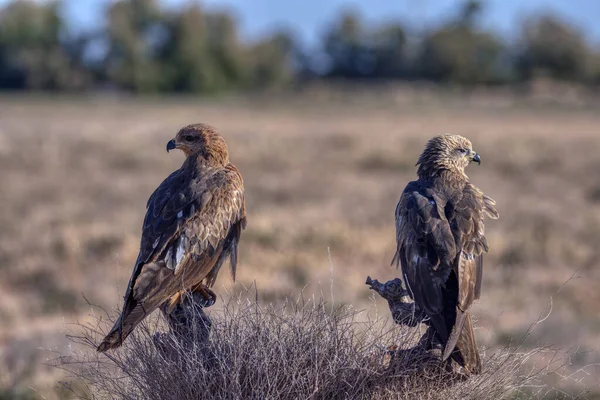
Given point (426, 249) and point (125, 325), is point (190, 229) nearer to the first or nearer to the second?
point (125, 325)

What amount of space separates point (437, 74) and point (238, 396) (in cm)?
7367

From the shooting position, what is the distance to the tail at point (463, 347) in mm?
4859

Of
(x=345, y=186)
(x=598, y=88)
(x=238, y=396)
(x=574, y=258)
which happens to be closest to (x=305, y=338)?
(x=238, y=396)

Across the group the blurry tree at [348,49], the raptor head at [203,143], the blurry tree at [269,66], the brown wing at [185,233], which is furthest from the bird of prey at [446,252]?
the blurry tree at [348,49]

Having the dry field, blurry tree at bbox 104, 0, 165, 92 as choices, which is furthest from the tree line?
the dry field

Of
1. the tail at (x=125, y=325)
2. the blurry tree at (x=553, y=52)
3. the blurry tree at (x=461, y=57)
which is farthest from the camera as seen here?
the blurry tree at (x=461, y=57)

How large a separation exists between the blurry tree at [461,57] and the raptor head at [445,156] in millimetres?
70197

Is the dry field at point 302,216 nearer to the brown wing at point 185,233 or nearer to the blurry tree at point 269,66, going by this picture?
the brown wing at point 185,233

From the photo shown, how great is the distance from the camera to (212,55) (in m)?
77.3

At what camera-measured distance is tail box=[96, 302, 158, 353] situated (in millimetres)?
5094

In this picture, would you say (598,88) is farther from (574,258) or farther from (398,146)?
(574,258)

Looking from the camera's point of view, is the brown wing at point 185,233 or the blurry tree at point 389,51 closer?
the brown wing at point 185,233

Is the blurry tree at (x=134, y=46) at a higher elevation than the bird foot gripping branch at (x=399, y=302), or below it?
higher

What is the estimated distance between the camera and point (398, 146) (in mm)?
33906
